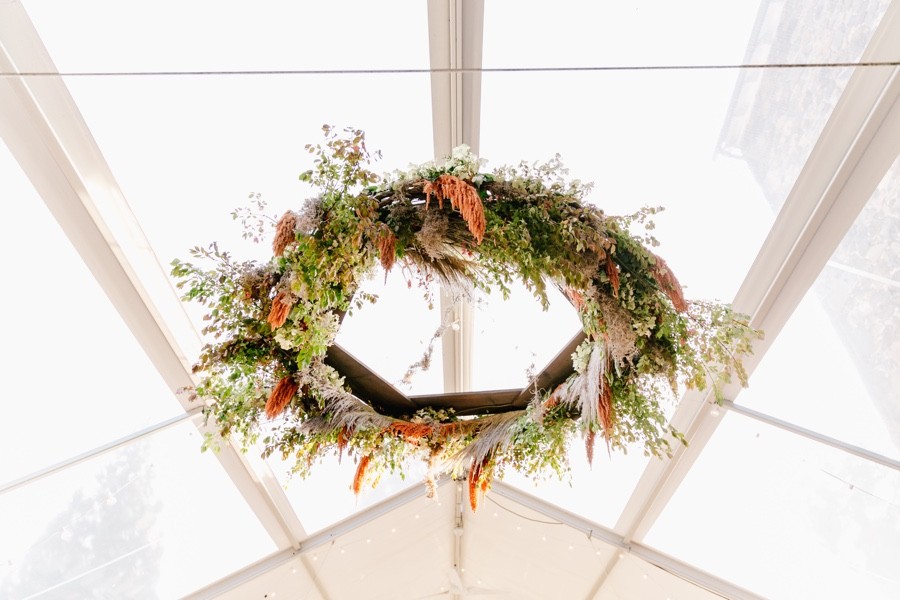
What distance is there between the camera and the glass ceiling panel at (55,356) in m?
2.35

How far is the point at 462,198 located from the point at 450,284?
54 cm

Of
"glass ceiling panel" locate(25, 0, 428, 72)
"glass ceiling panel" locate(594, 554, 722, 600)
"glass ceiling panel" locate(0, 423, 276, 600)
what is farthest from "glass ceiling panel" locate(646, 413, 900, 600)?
"glass ceiling panel" locate(0, 423, 276, 600)

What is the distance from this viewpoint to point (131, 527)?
11.3 feet

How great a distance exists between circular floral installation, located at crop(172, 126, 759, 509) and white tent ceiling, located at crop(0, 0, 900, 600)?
48cm

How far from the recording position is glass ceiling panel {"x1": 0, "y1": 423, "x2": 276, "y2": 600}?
302 cm

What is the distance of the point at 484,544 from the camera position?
489cm

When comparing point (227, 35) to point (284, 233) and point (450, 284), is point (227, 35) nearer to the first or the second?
point (284, 233)

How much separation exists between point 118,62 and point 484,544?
4471 mm

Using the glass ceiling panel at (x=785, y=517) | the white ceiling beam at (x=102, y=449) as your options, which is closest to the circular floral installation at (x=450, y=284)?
the white ceiling beam at (x=102, y=449)

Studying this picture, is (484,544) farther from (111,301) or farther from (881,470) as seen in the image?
(111,301)

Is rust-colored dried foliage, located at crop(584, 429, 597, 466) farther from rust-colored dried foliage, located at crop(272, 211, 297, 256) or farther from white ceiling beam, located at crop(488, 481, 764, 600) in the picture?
white ceiling beam, located at crop(488, 481, 764, 600)

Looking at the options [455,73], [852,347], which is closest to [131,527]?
[455,73]

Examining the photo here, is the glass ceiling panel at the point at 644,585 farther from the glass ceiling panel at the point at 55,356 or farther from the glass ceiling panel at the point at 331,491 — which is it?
the glass ceiling panel at the point at 55,356

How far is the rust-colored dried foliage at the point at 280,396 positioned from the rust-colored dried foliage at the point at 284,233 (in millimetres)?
715
